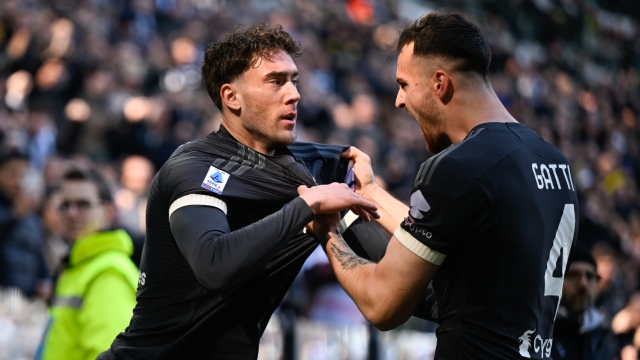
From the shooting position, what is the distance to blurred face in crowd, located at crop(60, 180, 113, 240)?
211 inches

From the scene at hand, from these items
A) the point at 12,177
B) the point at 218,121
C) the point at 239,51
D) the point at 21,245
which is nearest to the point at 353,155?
the point at 239,51

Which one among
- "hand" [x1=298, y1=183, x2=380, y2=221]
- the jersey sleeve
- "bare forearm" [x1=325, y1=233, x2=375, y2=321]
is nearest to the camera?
the jersey sleeve

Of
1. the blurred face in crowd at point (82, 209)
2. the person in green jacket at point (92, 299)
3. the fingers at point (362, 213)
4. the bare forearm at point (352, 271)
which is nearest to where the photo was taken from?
the bare forearm at point (352, 271)

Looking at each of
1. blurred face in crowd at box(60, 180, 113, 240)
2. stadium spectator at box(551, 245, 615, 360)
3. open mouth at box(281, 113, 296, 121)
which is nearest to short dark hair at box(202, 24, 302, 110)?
open mouth at box(281, 113, 296, 121)

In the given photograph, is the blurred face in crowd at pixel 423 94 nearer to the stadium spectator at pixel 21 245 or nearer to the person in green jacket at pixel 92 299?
the person in green jacket at pixel 92 299

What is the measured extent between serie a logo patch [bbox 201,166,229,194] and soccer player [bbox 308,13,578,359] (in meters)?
0.63

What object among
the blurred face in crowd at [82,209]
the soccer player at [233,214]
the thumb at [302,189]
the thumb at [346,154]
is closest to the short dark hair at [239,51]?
the soccer player at [233,214]

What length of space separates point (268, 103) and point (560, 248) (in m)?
1.40

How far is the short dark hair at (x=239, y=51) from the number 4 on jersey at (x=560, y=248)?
145cm

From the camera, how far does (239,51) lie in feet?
13.0

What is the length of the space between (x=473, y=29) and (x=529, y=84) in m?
18.1

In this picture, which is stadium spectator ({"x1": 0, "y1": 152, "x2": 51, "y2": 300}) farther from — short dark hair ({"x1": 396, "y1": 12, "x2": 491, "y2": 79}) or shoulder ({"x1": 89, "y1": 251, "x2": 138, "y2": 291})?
short dark hair ({"x1": 396, "y1": 12, "x2": 491, "y2": 79})

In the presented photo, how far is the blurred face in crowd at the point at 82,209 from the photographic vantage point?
5348mm

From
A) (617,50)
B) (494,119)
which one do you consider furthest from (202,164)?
(617,50)
